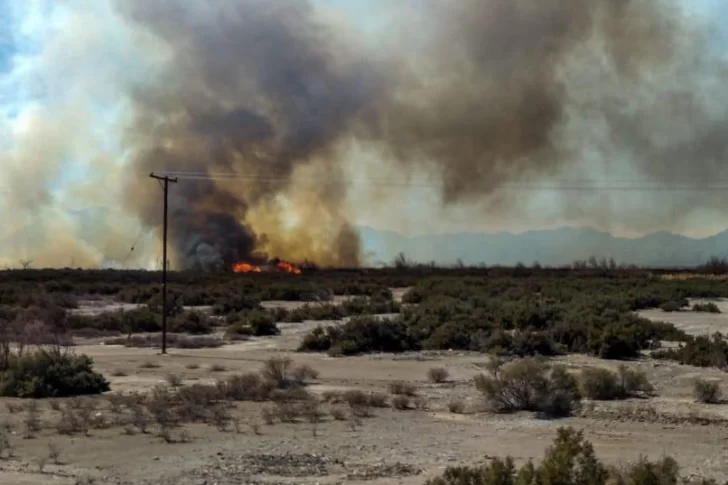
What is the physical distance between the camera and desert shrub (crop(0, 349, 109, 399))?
20.7 metres

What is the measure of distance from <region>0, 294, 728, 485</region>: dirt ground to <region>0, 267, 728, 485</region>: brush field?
0.05 metres

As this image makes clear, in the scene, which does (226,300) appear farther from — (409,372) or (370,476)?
(370,476)

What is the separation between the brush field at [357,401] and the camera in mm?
13078

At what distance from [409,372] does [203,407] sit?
10325mm

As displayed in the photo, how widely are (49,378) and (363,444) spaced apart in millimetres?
10266

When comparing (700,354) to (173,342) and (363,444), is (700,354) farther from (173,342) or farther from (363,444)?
(173,342)

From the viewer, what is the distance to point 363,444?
47.6 ft

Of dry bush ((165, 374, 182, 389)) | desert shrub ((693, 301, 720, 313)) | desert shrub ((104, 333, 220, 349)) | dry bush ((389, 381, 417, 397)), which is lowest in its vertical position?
dry bush ((389, 381, 417, 397))

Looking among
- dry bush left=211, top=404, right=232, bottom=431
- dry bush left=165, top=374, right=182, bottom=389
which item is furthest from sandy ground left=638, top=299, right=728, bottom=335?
dry bush left=211, top=404, right=232, bottom=431

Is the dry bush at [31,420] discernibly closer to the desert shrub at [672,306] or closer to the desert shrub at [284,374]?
the desert shrub at [284,374]

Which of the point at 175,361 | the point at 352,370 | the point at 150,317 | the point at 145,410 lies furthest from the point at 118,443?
the point at 150,317

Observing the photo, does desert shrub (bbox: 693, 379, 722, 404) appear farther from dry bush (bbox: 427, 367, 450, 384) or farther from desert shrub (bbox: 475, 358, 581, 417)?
dry bush (bbox: 427, 367, 450, 384)

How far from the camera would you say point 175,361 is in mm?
29750

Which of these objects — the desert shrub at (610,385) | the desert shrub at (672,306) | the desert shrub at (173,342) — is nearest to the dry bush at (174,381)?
the desert shrub at (610,385)
